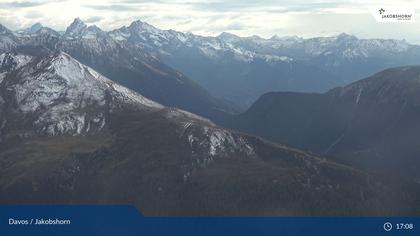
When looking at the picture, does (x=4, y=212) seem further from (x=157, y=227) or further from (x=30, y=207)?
(x=157, y=227)

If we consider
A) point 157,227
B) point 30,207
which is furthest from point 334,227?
point 30,207

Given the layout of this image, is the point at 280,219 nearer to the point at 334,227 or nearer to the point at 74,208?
the point at 334,227

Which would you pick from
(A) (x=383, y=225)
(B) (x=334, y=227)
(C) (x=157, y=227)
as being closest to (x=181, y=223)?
(C) (x=157, y=227)

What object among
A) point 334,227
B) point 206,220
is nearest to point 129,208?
point 206,220

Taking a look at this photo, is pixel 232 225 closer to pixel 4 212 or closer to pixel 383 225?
pixel 383 225

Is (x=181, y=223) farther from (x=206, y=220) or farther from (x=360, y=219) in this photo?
(x=360, y=219)

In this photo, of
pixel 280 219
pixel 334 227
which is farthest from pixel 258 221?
pixel 334 227
